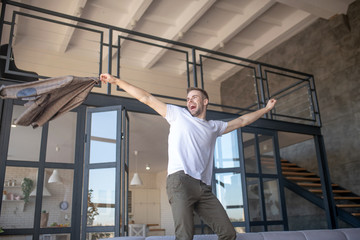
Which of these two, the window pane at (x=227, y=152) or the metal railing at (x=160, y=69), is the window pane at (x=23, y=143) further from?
the metal railing at (x=160, y=69)

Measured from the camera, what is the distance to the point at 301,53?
804 centimetres

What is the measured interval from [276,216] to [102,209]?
8.34 ft

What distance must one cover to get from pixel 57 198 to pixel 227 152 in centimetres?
235

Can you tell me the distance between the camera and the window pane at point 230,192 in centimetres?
460

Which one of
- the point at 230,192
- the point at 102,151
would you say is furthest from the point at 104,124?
the point at 230,192

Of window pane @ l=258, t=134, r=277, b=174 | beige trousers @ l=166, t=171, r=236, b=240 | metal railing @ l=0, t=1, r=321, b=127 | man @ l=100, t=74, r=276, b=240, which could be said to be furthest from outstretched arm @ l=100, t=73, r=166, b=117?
metal railing @ l=0, t=1, r=321, b=127

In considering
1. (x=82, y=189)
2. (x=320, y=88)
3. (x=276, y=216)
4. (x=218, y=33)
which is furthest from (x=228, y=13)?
(x=82, y=189)

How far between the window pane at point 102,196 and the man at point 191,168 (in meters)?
2.02

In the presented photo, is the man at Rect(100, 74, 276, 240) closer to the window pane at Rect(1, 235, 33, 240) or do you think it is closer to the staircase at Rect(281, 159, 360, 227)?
the window pane at Rect(1, 235, 33, 240)

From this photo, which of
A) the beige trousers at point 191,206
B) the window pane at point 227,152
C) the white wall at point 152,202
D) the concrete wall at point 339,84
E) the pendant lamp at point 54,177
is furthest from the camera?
the white wall at point 152,202

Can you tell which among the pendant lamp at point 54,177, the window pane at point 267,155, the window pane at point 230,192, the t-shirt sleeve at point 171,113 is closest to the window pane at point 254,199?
the window pane at point 230,192

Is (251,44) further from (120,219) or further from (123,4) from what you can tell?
(120,219)

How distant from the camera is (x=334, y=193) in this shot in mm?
6484

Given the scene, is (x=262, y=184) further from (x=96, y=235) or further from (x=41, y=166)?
(x=41, y=166)
